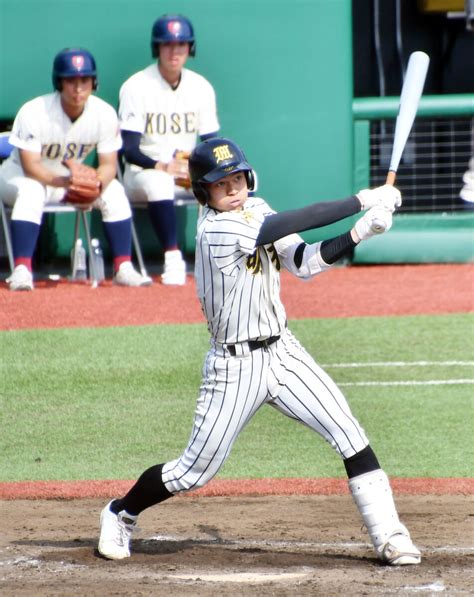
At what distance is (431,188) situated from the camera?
1059 centimetres

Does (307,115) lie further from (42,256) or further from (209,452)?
(209,452)

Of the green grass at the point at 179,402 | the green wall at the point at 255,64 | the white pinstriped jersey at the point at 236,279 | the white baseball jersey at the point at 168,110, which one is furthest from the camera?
the green wall at the point at 255,64

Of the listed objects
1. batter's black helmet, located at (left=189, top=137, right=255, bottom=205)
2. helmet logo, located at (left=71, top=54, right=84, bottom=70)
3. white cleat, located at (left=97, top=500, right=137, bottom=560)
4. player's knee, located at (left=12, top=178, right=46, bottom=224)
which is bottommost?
white cleat, located at (left=97, top=500, right=137, bottom=560)

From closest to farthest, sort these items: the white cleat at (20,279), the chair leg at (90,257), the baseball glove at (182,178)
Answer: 1. the white cleat at (20,279)
2. the chair leg at (90,257)
3. the baseball glove at (182,178)

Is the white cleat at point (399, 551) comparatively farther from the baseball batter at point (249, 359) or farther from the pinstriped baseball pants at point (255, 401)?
the pinstriped baseball pants at point (255, 401)

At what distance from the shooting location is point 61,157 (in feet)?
31.2

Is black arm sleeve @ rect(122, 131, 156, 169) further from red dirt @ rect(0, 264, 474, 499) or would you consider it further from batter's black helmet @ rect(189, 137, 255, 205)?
batter's black helmet @ rect(189, 137, 255, 205)

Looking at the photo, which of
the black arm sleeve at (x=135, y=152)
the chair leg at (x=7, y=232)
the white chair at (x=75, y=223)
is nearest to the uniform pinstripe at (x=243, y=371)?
the white chair at (x=75, y=223)

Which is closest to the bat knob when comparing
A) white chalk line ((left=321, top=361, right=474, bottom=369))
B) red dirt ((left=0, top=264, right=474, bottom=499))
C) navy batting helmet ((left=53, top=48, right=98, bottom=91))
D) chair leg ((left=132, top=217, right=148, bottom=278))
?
white chalk line ((left=321, top=361, right=474, bottom=369))

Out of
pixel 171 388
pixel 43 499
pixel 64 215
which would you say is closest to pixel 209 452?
pixel 43 499

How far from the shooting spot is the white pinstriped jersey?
4.12m

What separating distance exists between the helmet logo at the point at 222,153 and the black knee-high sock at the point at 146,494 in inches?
42.4

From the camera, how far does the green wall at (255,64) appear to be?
1025 centimetres

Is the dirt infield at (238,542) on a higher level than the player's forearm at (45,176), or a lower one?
lower
